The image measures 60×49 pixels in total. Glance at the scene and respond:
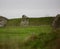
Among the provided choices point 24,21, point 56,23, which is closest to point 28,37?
point 24,21

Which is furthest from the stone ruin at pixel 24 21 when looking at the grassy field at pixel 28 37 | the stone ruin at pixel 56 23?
the stone ruin at pixel 56 23

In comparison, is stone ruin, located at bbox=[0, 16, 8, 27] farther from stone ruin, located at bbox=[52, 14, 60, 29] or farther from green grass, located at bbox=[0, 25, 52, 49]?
stone ruin, located at bbox=[52, 14, 60, 29]

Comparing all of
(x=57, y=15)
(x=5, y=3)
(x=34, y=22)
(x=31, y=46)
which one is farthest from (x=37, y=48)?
(x=5, y=3)

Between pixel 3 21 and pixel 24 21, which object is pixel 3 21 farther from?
pixel 24 21

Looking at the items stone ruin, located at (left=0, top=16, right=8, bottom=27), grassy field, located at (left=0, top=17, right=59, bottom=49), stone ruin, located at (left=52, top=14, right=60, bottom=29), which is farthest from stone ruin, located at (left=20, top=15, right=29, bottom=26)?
stone ruin, located at (left=52, top=14, right=60, bottom=29)

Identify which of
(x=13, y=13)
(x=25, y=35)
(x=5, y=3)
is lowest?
(x=25, y=35)

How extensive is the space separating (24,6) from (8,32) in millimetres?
429

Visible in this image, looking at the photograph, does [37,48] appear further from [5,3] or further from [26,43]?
[5,3]

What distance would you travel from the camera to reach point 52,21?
1995 mm

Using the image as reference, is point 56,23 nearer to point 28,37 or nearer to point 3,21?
point 28,37

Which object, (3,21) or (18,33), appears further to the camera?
(3,21)

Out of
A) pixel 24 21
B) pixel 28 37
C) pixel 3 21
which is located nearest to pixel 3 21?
pixel 3 21

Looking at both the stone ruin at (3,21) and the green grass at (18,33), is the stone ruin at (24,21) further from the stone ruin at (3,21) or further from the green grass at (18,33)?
the stone ruin at (3,21)

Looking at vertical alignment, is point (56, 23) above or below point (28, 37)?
above
